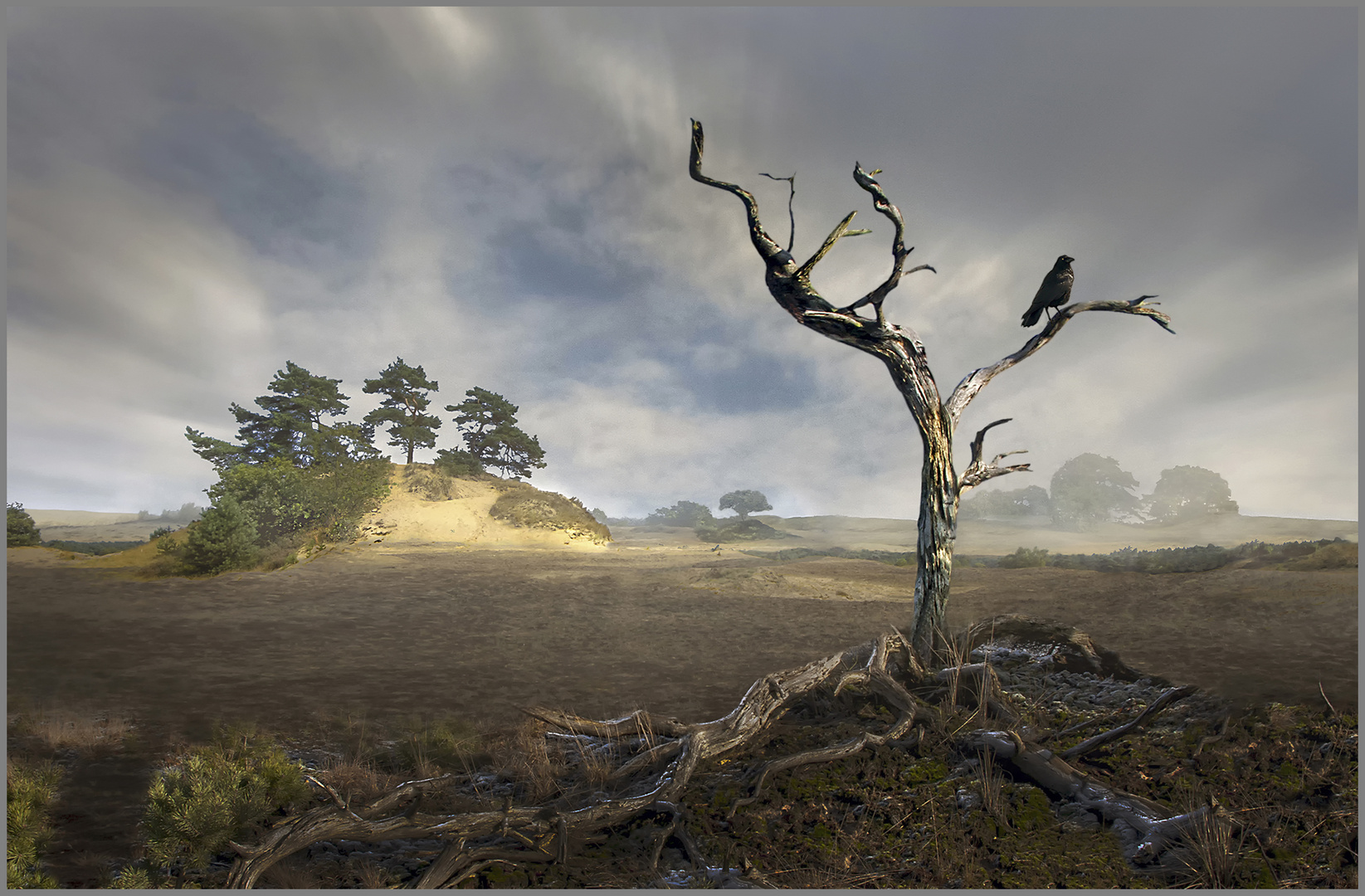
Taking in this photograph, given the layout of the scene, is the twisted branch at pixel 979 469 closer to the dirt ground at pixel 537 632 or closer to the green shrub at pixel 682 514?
the dirt ground at pixel 537 632

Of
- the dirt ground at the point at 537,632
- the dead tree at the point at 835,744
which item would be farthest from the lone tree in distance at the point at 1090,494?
the dead tree at the point at 835,744

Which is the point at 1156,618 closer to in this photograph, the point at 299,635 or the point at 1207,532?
the point at 299,635

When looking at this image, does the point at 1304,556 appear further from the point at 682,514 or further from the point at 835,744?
the point at 682,514

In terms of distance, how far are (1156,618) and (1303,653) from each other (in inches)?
166

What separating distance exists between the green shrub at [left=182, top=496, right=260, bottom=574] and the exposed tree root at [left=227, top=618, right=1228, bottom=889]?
58.2 feet

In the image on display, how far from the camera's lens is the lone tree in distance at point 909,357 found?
237 inches

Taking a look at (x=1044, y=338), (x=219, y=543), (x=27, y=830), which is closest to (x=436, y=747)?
(x=27, y=830)

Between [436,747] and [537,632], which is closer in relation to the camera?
[436,747]

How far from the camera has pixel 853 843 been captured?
3527mm

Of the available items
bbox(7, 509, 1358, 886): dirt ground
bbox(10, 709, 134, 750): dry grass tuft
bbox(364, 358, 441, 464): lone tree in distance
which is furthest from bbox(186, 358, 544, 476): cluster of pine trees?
bbox(10, 709, 134, 750): dry grass tuft

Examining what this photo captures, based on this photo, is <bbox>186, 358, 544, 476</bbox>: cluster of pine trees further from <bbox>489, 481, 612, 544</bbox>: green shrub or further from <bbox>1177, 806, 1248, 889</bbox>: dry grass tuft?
<bbox>1177, 806, 1248, 889</bbox>: dry grass tuft

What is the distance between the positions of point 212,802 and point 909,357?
20.7 feet

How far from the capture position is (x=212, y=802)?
9.95 feet

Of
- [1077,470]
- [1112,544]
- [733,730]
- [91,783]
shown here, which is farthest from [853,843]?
[1077,470]
